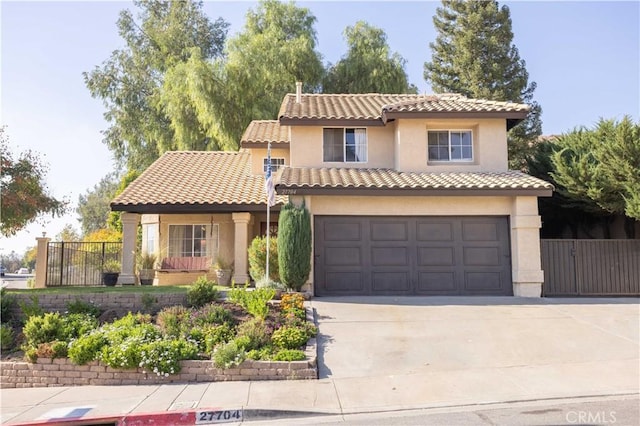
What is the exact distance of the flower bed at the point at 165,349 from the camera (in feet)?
28.0

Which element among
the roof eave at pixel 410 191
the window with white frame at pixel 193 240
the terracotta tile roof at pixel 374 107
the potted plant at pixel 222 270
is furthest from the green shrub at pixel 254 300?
the terracotta tile roof at pixel 374 107

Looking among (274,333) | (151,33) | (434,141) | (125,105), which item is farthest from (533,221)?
(151,33)

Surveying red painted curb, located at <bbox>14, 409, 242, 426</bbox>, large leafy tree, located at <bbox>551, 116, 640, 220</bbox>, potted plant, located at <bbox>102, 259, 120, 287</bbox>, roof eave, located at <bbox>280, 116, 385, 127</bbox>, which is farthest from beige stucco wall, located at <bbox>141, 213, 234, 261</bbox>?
large leafy tree, located at <bbox>551, 116, 640, 220</bbox>

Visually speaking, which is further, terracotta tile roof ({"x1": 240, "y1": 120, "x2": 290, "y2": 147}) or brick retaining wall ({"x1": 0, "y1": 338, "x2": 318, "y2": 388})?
terracotta tile roof ({"x1": 240, "y1": 120, "x2": 290, "y2": 147})

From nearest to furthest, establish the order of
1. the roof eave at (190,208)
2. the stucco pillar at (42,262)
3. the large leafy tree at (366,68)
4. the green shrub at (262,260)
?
1. the green shrub at (262,260)
2. the roof eave at (190,208)
3. the stucco pillar at (42,262)
4. the large leafy tree at (366,68)

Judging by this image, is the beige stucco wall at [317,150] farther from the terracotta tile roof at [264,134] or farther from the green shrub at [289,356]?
the green shrub at [289,356]

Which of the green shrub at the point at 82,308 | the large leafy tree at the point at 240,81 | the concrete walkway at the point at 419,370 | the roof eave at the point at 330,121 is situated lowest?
the concrete walkway at the point at 419,370

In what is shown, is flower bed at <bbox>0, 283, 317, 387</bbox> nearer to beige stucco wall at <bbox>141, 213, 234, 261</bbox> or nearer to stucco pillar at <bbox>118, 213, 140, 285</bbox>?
stucco pillar at <bbox>118, 213, 140, 285</bbox>

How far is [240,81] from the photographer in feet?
81.0

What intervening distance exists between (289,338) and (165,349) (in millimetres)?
2226

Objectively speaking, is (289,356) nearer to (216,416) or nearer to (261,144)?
(216,416)

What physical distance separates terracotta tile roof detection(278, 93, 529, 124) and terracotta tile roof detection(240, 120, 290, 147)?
1287 millimetres

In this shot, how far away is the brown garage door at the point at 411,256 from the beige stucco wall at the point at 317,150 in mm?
2525

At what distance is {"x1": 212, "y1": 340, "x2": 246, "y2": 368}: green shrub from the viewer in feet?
27.9
